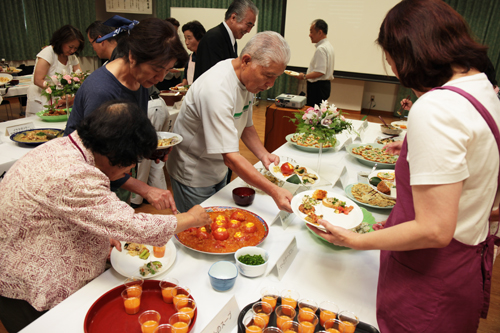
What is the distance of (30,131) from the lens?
8.45 feet

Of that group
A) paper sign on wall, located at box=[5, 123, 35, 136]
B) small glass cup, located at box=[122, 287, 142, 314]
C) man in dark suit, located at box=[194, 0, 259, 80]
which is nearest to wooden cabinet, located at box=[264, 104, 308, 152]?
man in dark suit, located at box=[194, 0, 259, 80]

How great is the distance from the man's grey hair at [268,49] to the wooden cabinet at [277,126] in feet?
8.58

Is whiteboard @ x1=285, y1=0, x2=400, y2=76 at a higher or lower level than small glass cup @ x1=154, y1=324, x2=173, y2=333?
higher

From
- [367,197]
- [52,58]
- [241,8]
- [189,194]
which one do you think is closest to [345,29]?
[241,8]

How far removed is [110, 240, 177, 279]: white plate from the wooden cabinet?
10.3 feet

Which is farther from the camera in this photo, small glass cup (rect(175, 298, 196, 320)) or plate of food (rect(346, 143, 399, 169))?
plate of food (rect(346, 143, 399, 169))

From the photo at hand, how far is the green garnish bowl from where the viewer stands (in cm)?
→ 121

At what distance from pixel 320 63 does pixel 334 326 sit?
436 cm

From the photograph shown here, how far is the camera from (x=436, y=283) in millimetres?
928

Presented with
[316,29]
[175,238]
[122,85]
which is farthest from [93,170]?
[316,29]

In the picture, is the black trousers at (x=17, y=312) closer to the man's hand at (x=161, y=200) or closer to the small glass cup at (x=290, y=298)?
the man's hand at (x=161, y=200)

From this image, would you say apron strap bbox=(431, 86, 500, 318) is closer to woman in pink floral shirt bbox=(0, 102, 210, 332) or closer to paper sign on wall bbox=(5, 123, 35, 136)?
woman in pink floral shirt bbox=(0, 102, 210, 332)

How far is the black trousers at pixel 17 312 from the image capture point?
115 centimetres

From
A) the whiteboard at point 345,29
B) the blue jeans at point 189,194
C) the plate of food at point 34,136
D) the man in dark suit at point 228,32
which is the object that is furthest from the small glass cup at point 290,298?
the whiteboard at point 345,29
